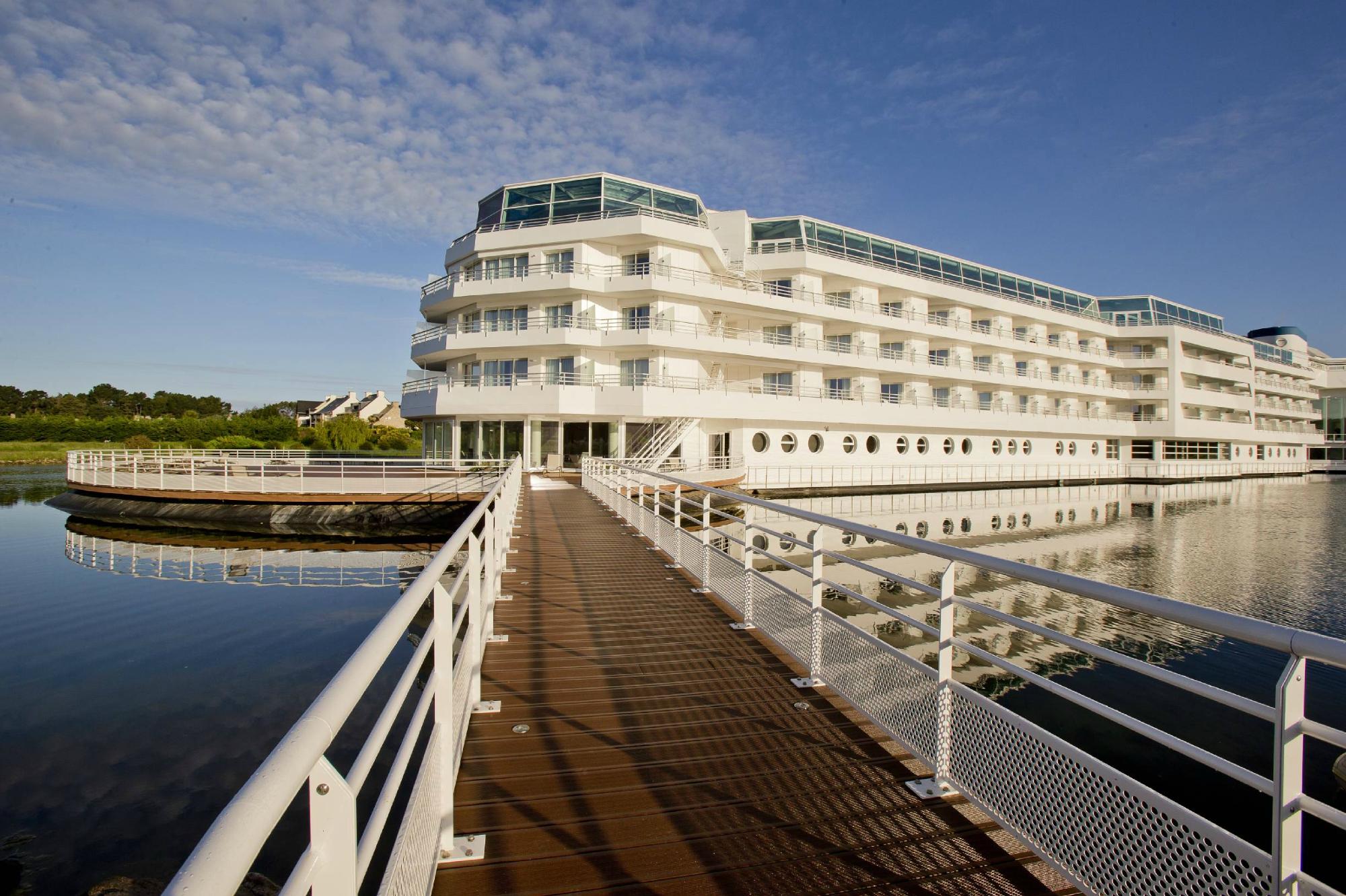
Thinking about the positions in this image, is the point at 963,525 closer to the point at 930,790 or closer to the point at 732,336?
the point at 732,336

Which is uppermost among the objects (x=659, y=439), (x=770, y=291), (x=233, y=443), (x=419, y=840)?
(x=770, y=291)

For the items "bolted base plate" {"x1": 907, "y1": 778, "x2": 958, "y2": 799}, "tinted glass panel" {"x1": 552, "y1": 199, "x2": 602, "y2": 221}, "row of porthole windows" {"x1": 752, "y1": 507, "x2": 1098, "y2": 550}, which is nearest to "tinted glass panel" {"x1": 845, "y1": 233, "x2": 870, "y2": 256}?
"tinted glass panel" {"x1": 552, "y1": 199, "x2": 602, "y2": 221}

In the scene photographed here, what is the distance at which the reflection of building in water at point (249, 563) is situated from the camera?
16.5 meters

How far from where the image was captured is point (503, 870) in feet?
10.2

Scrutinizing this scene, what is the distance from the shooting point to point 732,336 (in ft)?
116

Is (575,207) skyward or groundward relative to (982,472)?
skyward

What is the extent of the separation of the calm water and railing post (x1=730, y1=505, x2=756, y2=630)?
4397mm

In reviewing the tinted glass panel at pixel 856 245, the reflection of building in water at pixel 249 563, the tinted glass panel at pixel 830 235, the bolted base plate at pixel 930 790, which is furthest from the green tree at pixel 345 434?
the bolted base plate at pixel 930 790

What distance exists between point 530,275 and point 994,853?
30.1 m

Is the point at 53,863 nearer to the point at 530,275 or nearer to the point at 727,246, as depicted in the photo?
the point at 530,275

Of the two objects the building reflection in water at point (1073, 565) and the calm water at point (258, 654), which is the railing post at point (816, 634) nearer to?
the building reflection in water at point (1073, 565)

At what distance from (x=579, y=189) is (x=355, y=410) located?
8608 centimetres

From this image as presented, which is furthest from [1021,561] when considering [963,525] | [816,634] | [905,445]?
[905,445]

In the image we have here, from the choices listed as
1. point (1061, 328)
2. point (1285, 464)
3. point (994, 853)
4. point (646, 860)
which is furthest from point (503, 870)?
point (1285, 464)
